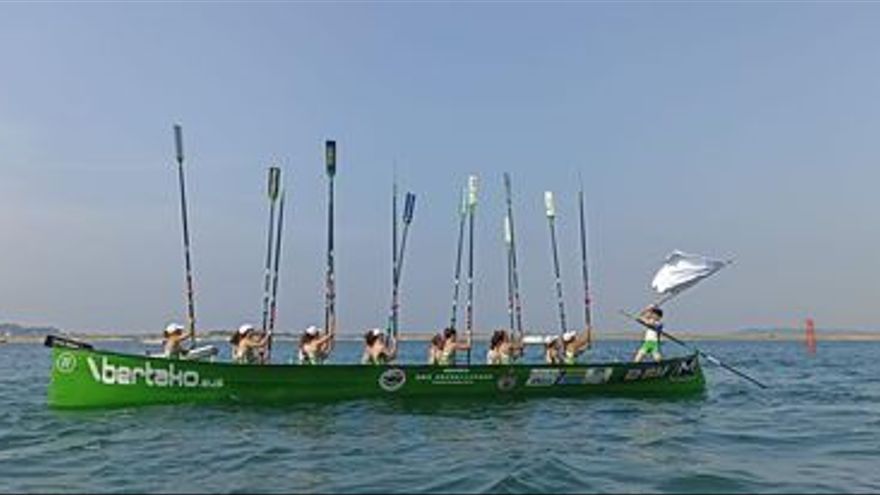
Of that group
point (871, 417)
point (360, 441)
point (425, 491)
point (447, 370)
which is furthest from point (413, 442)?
point (871, 417)

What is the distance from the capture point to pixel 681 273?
26.2 m

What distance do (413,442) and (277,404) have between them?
5.48 meters

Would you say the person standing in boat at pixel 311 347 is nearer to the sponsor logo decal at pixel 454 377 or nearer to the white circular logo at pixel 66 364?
the sponsor logo decal at pixel 454 377

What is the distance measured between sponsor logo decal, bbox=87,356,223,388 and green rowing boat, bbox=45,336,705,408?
0.07ft

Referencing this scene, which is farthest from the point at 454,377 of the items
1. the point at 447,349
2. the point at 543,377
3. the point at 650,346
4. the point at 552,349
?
the point at 650,346

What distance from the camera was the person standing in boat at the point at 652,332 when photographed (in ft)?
84.1

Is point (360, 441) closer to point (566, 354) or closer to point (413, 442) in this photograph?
point (413, 442)

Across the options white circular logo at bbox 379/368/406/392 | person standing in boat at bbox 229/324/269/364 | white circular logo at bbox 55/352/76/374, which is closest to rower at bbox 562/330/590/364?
white circular logo at bbox 379/368/406/392

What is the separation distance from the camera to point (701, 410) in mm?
22938

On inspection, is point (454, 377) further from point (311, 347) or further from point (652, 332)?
point (652, 332)

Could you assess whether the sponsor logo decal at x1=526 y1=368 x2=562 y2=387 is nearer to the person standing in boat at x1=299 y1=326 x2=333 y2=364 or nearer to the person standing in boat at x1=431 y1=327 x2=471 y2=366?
the person standing in boat at x1=431 y1=327 x2=471 y2=366

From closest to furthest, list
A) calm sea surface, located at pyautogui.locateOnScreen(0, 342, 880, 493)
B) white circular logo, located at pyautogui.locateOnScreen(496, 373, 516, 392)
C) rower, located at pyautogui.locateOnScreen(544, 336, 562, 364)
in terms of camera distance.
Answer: calm sea surface, located at pyautogui.locateOnScreen(0, 342, 880, 493)
white circular logo, located at pyautogui.locateOnScreen(496, 373, 516, 392)
rower, located at pyautogui.locateOnScreen(544, 336, 562, 364)

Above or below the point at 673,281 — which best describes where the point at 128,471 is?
below

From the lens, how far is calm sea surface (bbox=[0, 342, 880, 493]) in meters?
13.1
